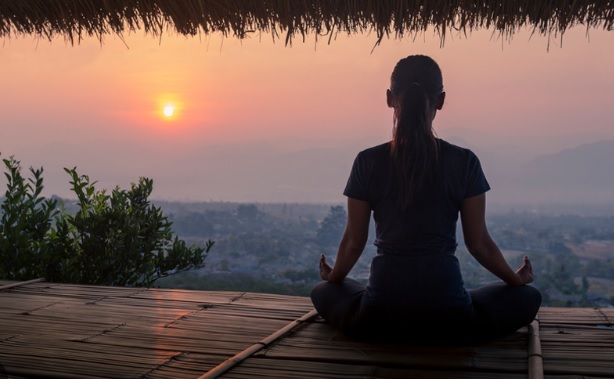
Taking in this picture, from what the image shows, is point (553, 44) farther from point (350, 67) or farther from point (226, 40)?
point (350, 67)

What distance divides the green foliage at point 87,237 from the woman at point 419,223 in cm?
253

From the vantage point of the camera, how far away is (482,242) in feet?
7.27

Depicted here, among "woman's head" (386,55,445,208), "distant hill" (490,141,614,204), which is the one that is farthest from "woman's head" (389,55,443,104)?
"distant hill" (490,141,614,204)

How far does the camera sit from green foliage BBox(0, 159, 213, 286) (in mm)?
4262

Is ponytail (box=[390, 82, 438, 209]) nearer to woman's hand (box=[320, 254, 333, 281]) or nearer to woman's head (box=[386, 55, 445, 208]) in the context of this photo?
woman's head (box=[386, 55, 445, 208])

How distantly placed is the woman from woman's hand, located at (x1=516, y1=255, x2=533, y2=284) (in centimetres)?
11

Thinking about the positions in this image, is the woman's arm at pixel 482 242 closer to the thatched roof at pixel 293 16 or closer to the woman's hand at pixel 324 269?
the woman's hand at pixel 324 269

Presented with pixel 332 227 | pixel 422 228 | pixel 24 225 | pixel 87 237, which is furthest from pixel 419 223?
pixel 332 227

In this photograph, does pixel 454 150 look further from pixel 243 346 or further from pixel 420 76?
pixel 243 346

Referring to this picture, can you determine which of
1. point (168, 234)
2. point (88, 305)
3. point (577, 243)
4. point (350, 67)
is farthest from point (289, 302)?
point (577, 243)

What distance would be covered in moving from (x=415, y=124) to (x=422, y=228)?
320 millimetres

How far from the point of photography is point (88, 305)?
2.95 metres

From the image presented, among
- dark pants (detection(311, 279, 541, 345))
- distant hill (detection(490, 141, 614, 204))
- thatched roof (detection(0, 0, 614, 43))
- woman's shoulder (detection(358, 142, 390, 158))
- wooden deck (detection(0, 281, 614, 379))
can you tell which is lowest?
wooden deck (detection(0, 281, 614, 379))

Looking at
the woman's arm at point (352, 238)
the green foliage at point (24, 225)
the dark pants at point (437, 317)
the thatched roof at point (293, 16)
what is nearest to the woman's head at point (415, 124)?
the woman's arm at point (352, 238)
